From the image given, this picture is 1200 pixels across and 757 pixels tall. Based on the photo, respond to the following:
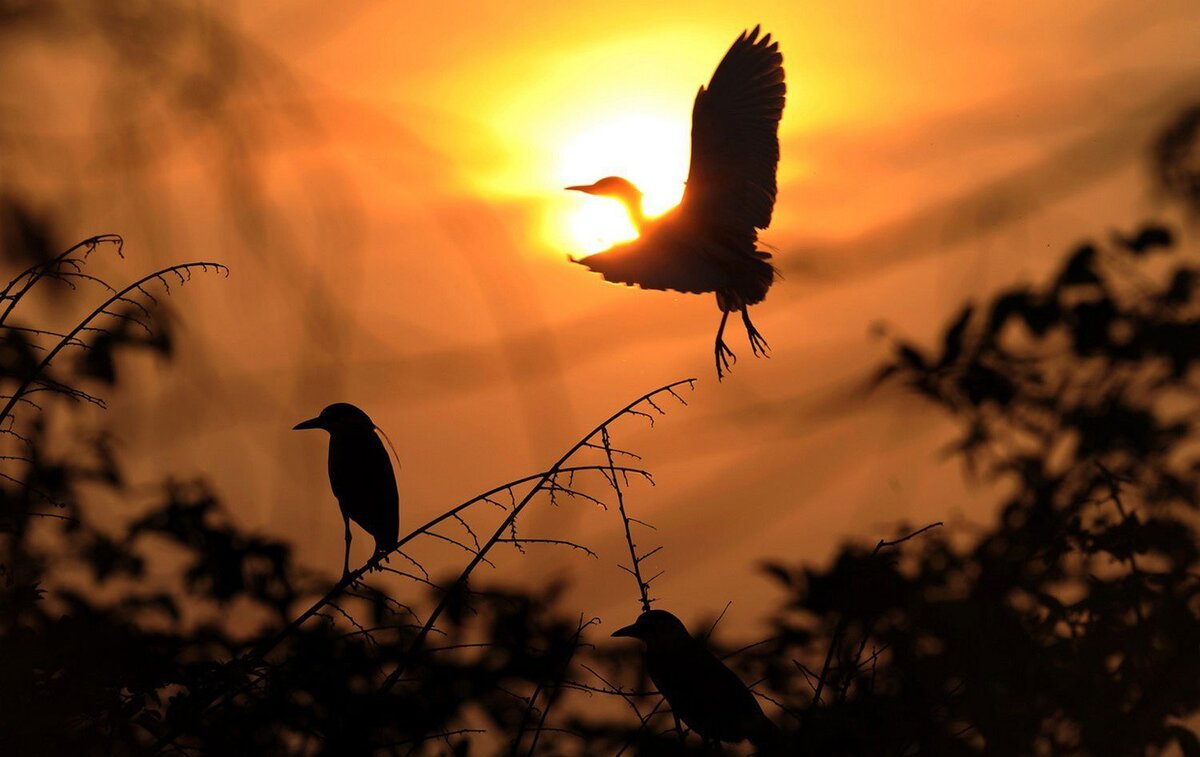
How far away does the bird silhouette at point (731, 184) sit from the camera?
19.1 feet

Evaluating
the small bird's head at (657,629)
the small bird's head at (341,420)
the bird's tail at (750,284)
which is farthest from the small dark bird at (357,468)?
the bird's tail at (750,284)

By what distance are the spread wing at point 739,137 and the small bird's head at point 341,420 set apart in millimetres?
1766

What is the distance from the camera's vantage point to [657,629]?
5.39 m

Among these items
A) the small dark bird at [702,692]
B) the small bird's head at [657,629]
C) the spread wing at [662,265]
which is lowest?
the small dark bird at [702,692]

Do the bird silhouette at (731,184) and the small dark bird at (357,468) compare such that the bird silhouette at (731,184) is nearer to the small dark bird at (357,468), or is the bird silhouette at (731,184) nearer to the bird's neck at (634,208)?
the bird's neck at (634,208)

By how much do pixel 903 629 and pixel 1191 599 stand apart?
915mm

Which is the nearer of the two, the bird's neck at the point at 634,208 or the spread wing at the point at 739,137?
the bird's neck at the point at 634,208

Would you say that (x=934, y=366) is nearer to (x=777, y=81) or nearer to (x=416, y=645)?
(x=416, y=645)

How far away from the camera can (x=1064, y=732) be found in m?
4.47

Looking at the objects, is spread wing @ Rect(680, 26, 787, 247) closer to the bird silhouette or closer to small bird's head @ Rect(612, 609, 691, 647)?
the bird silhouette

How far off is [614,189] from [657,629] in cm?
209

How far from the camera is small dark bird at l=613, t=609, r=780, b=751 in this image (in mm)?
5133

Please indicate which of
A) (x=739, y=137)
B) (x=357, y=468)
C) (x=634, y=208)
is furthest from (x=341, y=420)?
→ (x=739, y=137)

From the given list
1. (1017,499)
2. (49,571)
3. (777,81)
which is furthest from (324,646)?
(777,81)
